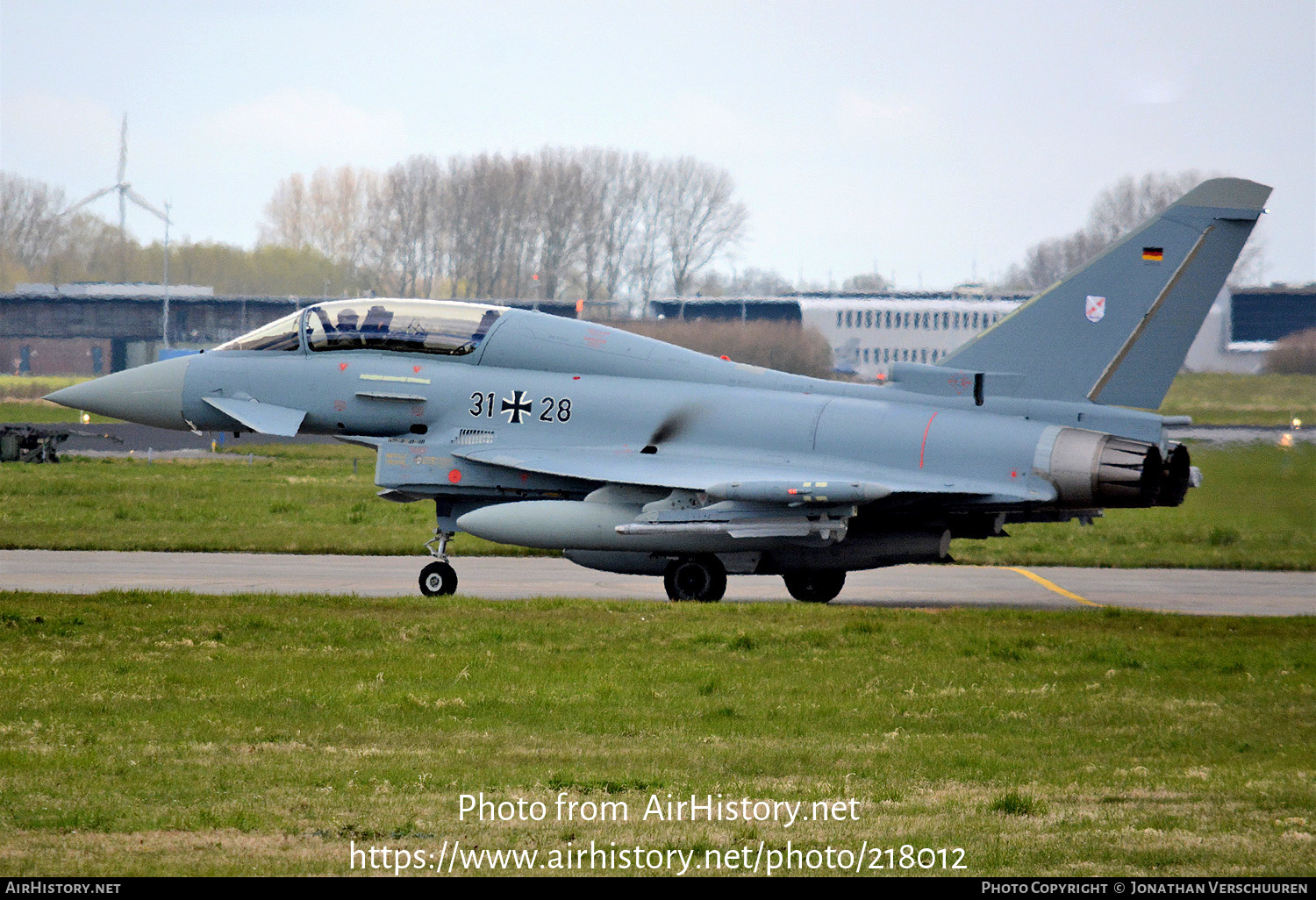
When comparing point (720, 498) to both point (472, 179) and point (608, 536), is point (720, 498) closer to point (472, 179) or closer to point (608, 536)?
point (608, 536)

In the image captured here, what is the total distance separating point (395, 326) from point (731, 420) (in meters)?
4.79

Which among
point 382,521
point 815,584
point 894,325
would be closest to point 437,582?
point 815,584

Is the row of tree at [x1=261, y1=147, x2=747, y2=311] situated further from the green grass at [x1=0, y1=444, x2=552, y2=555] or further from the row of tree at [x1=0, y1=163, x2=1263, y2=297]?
the green grass at [x1=0, y1=444, x2=552, y2=555]

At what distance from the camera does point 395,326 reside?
18.7m

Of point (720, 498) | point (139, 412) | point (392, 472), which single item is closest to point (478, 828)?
point (720, 498)

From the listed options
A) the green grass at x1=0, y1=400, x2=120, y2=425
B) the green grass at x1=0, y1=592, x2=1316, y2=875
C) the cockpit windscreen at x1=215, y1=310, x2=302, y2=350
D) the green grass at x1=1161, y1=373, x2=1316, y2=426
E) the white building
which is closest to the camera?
the green grass at x1=0, y1=592, x2=1316, y2=875

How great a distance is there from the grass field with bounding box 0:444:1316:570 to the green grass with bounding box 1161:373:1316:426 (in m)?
2.28

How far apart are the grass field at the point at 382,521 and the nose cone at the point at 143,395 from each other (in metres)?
3.76

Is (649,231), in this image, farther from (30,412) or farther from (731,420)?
(731,420)

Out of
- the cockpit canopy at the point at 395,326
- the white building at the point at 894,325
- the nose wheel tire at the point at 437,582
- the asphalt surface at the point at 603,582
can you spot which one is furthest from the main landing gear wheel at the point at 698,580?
the white building at the point at 894,325

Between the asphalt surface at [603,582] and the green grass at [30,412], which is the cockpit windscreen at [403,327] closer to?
the asphalt surface at [603,582]

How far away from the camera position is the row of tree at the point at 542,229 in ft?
240

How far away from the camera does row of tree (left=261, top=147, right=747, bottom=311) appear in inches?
2879

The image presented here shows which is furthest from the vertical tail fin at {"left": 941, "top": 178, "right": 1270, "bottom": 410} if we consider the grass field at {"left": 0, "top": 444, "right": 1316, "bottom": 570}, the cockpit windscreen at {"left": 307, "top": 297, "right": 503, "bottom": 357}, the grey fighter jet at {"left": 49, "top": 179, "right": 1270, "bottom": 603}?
the cockpit windscreen at {"left": 307, "top": 297, "right": 503, "bottom": 357}
